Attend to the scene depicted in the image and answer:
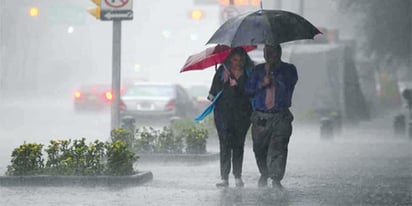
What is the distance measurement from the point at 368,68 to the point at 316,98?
48.5ft

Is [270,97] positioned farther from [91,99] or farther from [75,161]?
[91,99]

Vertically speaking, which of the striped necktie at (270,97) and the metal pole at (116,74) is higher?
the metal pole at (116,74)

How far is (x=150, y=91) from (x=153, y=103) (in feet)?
4.50

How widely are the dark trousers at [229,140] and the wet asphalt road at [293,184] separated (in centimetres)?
26

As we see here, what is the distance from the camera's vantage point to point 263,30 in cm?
1578

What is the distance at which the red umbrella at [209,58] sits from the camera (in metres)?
16.8

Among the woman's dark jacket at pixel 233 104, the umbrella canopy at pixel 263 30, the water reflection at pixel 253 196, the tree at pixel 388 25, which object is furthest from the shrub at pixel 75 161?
the tree at pixel 388 25

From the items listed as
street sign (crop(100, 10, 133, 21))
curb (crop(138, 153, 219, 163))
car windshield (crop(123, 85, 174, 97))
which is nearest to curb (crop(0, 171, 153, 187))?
curb (crop(138, 153, 219, 163))

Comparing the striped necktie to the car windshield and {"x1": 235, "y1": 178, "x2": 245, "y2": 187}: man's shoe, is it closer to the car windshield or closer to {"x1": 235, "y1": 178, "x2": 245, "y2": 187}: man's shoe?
{"x1": 235, "y1": 178, "x2": 245, "y2": 187}: man's shoe

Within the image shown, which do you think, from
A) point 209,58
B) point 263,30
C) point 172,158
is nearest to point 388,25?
point 172,158

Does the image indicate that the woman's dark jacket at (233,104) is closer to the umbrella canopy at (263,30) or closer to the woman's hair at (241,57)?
the woman's hair at (241,57)

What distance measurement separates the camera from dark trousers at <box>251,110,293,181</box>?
1589 cm

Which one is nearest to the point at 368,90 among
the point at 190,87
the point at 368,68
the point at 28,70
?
the point at 368,68

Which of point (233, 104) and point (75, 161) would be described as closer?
point (233, 104)
